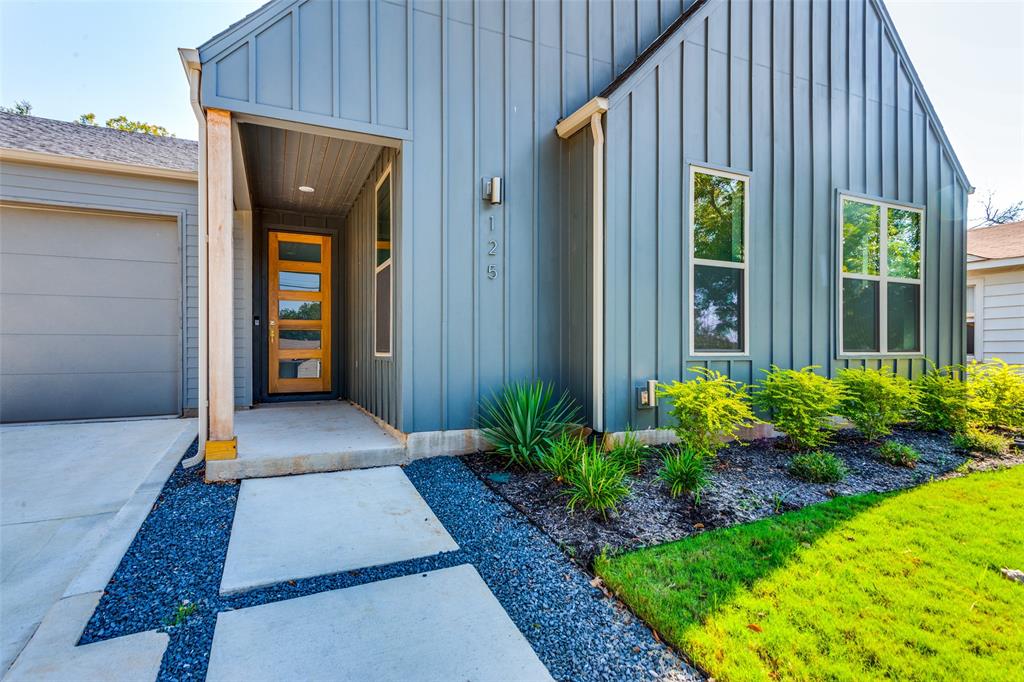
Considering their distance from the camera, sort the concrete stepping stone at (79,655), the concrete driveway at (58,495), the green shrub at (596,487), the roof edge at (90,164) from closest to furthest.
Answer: the concrete stepping stone at (79,655)
the concrete driveway at (58,495)
the green shrub at (596,487)
the roof edge at (90,164)

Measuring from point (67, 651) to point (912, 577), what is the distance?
3.21 meters

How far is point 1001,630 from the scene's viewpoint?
166 cm

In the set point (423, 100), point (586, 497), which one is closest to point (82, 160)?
point (423, 100)

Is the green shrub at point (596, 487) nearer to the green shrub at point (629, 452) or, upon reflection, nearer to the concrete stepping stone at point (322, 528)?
the green shrub at point (629, 452)

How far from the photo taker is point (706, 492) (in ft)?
9.94

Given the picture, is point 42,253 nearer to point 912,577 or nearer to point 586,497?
point 586,497

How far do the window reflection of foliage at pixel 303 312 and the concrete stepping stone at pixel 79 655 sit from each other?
5210 millimetres

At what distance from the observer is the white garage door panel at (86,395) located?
197 inches

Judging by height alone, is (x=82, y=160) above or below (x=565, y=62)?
below

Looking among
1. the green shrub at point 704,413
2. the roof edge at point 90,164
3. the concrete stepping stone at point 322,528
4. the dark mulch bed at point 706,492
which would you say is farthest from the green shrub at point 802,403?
the roof edge at point 90,164

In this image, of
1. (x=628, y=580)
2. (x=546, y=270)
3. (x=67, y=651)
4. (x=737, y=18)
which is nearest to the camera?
(x=67, y=651)

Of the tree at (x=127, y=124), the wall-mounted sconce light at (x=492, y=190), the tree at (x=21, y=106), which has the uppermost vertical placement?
the tree at (x=21, y=106)

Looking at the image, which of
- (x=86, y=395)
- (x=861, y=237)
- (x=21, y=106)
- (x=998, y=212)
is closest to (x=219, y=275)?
(x=86, y=395)

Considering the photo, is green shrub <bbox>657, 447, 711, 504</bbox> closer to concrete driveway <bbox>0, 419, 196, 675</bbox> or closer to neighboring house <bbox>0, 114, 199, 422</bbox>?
concrete driveway <bbox>0, 419, 196, 675</bbox>
